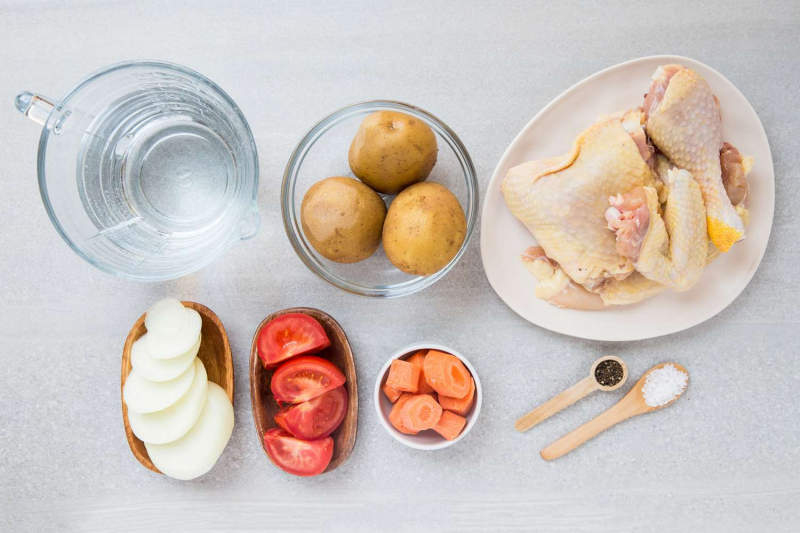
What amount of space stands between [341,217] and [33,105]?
58 centimetres

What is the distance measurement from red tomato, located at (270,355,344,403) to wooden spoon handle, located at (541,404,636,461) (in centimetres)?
52

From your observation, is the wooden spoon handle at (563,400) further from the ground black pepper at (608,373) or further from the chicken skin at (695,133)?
the chicken skin at (695,133)

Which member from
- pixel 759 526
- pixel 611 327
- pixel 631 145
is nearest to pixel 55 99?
pixel 631 145

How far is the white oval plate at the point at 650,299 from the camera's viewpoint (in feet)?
3.69

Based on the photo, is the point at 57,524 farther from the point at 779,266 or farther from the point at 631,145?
the point at 779,266

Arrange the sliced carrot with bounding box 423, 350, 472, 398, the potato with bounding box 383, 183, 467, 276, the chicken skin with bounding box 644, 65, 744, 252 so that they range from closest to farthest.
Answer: the potato with bounding box 383, 183, 467, 276
the chicken skin with bounding box 644, 65, 744, 252
the sliced carrot with bounding box 423, 350, 472, 398

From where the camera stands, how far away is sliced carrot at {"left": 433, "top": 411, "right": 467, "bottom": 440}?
44.8 inches

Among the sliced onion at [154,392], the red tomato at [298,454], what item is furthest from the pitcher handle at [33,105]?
the red tomato at [298,454]

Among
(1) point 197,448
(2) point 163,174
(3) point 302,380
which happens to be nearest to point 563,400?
(3) point 302,380

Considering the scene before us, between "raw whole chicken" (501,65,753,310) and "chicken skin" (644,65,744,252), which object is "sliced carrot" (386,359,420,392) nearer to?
"raw whole chicken" (501,65,753,310)

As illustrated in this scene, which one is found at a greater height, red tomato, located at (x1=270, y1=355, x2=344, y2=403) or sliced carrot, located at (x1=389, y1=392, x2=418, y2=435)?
red tomato, located at (x1=270, y1=355, x2=344, y2=403)

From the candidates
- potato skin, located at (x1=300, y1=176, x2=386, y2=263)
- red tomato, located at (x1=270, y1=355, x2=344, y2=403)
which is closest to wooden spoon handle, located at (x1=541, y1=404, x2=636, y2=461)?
red tomato, located at (x1=270, y1=355, x2=344, y2=403)

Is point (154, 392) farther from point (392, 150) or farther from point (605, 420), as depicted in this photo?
point (605, 420)

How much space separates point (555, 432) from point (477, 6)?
0.99 meters
